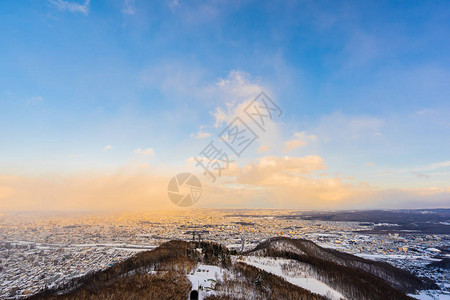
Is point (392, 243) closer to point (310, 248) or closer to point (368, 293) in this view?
point (310, 248)

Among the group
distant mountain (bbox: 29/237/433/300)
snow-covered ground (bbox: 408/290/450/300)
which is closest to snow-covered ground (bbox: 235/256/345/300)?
distant mountain (bbox: 29/237/433/300)

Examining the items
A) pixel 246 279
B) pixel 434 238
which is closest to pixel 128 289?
pixel 246 279

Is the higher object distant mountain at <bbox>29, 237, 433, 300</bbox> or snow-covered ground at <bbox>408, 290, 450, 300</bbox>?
distant mountain at <bbox>29, 237, 433, 300</bbox>

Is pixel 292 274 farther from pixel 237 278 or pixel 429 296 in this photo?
pixel 429 296

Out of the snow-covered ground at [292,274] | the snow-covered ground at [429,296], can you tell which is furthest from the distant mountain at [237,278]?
the snow-covered ground at [429,296]

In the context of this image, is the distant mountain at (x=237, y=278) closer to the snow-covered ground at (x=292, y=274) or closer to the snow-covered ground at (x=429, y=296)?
the snow-covered ground at (x=292, y=274)

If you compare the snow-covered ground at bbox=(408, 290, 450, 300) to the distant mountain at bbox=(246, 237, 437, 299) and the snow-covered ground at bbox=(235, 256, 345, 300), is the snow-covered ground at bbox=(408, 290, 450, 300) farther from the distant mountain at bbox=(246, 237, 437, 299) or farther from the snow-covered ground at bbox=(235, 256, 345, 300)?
the snow-covered ground at bbox=(235, 256, 345, 300)

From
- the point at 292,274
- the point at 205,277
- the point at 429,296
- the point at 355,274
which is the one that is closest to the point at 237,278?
the point at 205,277

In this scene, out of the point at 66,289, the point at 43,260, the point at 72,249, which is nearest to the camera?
the point at 66,289
